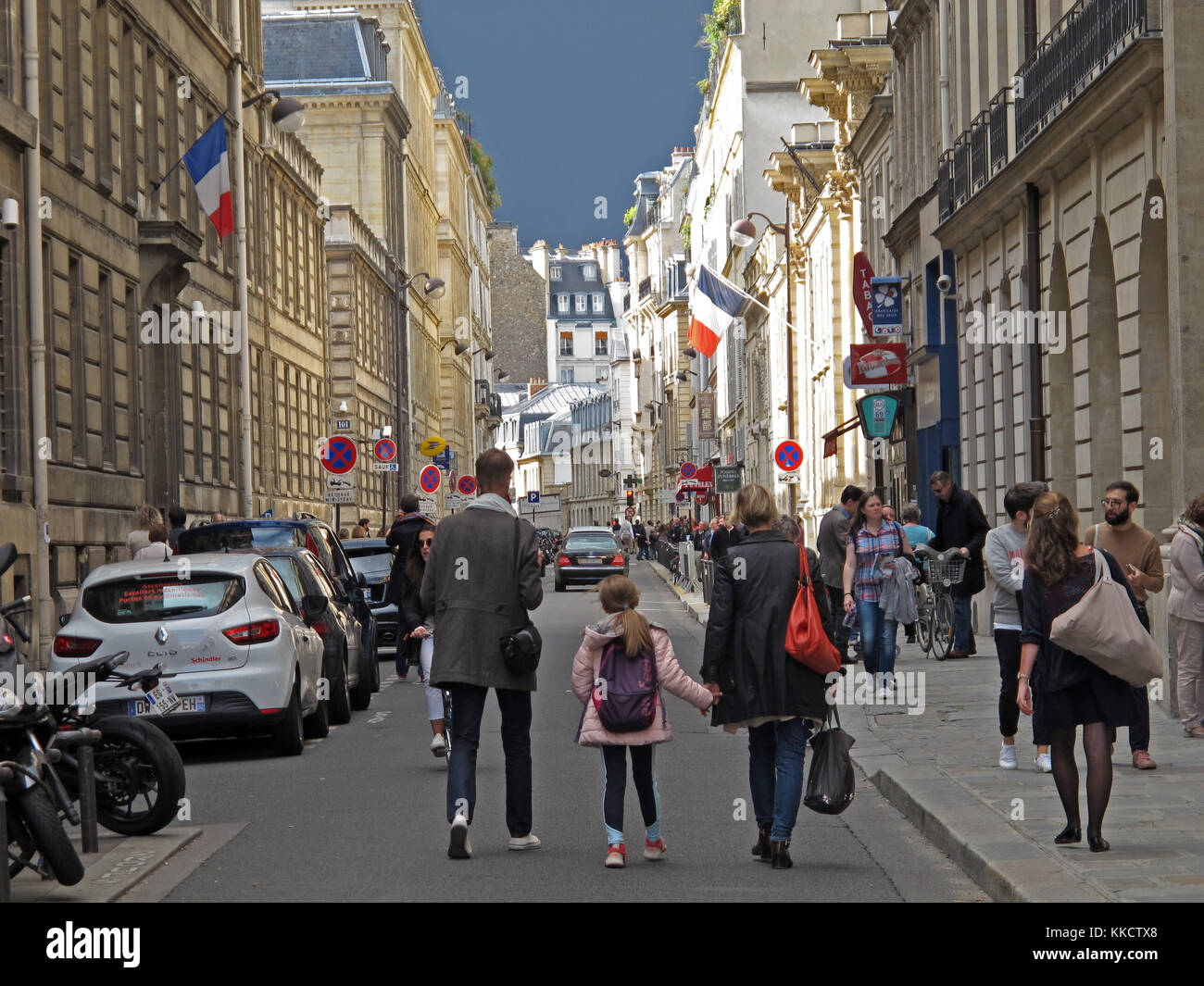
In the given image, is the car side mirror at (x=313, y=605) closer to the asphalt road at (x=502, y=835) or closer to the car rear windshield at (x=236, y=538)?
the asphalt road at (x=502, y=835)

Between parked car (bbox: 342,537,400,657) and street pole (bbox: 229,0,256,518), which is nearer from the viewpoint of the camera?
parked car (bbox: 342,537,400,657)

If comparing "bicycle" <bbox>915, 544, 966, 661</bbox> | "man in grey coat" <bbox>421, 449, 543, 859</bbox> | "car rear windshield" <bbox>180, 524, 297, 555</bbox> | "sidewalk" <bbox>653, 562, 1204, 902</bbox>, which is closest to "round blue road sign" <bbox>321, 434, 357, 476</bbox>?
"car rear windshield" <bbox>180, 524, 297, 555</bbox>

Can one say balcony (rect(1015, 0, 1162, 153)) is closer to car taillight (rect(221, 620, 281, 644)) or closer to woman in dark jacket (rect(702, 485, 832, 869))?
car taillight (rect(221, 620, 281, 644))

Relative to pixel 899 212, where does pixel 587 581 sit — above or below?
below

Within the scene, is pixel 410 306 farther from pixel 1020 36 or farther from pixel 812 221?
pixel 1020 36

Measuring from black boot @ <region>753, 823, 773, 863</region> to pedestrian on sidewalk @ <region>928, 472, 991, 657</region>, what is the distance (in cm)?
1153

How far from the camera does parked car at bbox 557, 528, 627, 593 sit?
52.2 m

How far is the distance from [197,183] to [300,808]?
22.0m

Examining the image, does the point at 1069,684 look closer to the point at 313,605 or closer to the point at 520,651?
the point at 520,651

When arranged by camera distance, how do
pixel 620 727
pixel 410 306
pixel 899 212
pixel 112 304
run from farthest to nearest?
pixel 410 306
pixel 899 212
pixel 112 304
pixel 620 727

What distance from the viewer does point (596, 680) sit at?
9445 millimetres

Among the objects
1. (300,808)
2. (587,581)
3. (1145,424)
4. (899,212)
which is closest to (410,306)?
(587,581)

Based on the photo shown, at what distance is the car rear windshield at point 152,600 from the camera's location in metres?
14.0

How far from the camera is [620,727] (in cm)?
931
